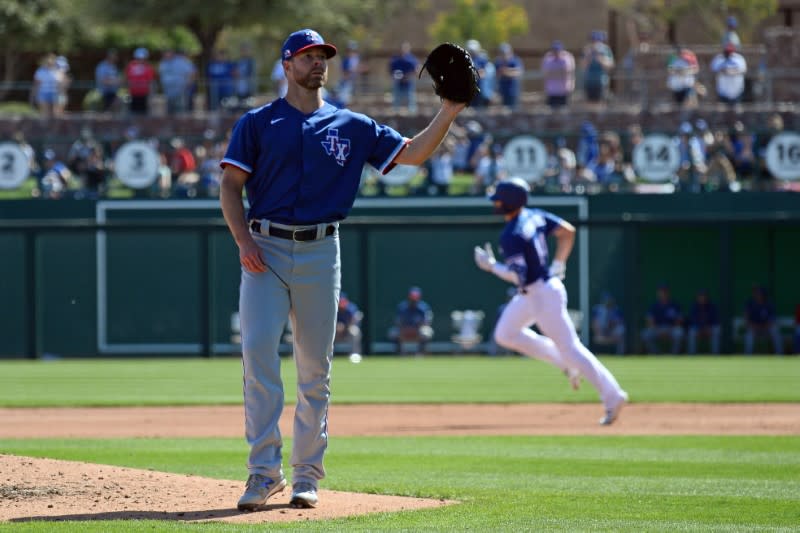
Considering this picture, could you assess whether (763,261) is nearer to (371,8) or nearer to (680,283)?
(680,283)

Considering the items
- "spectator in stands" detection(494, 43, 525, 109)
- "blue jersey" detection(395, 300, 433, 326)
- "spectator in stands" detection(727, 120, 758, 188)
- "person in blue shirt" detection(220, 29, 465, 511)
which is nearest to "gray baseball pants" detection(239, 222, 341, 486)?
"person in blue shirt" detection(220, 29, 465, 511)

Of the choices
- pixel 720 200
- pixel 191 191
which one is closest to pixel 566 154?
pixel 720 200

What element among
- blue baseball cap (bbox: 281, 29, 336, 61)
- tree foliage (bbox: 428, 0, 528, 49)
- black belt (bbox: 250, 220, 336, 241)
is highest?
tree foliage (bbox: 428, 0, 528, 49)

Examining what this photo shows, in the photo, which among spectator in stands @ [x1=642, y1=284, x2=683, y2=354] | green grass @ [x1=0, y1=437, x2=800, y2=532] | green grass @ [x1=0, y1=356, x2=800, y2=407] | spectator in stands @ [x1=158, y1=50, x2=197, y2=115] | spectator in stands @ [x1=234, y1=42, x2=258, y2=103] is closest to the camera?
green grass @ [x1=0, y1=437, x2=800, y2=532]

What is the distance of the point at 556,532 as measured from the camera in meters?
5.33

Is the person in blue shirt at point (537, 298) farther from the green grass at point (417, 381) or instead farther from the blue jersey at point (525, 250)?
the green grass at point (417, 381)

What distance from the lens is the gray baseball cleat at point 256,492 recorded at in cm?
573

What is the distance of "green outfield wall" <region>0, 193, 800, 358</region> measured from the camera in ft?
67.5

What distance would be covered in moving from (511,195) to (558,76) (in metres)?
15.5

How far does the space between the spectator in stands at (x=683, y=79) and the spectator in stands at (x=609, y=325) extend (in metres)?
5.47

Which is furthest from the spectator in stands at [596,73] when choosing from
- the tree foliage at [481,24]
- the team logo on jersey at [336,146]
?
the team logo on jersey at [336,146]

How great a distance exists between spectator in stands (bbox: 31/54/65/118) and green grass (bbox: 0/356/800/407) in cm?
835

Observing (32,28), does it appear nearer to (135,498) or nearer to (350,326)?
(350,326)

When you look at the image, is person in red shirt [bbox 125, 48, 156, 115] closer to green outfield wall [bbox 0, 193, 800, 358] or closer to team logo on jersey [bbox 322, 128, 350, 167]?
green outfield wall [bbox 0, 193, 800, 358]
